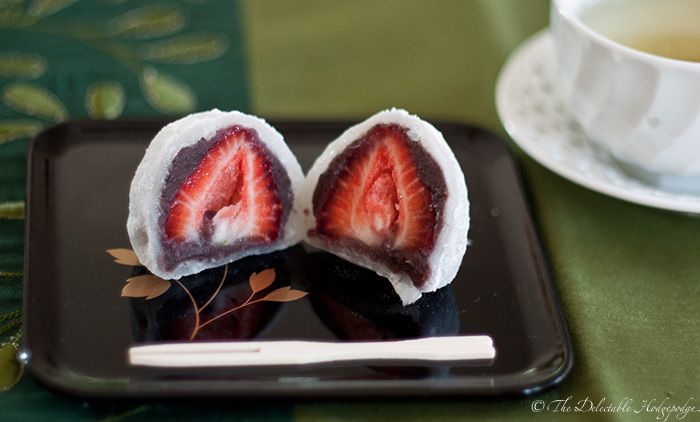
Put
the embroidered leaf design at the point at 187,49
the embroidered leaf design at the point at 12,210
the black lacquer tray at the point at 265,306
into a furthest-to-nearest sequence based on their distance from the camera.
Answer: the embroidered leaf design at the point at 187,49, the embroidered leaf design at the point at 12,210, the black lacquer tray at the point at 265,306

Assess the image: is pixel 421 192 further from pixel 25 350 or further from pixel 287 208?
pixel 25 350

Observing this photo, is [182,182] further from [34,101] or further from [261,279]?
[34,101]

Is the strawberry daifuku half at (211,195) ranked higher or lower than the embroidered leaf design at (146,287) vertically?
higher

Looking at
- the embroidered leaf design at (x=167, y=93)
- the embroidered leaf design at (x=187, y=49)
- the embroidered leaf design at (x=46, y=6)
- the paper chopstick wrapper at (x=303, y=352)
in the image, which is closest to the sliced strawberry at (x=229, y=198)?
the paper chopstick wrapper at (x=303, y=352)

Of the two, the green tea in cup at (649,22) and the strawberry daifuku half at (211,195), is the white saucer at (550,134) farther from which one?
the strawberry daifuku half at (211,195)

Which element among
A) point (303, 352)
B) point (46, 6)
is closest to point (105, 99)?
point (46, 6)

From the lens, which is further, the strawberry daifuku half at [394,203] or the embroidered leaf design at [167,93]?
the embroidered leaf design at [167,93]
